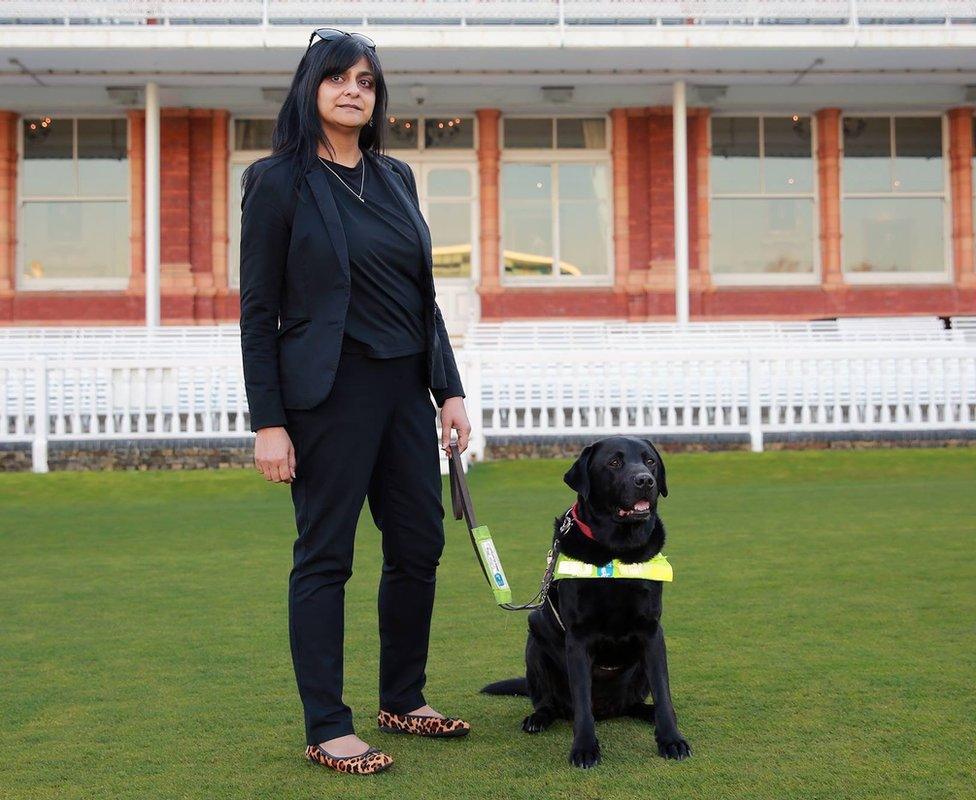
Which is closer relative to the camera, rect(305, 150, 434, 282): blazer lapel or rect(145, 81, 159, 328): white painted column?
rect(305, 150, 434, 282): blazer lapel

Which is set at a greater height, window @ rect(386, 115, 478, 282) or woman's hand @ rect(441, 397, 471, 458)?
window @ rect(386, 115, 478, 282)

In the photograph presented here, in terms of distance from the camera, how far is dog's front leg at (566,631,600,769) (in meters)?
2.99

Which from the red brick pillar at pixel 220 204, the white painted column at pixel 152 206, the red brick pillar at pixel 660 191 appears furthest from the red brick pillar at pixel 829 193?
the white painted column at pixel 152 206

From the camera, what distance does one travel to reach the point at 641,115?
2012 centimetres

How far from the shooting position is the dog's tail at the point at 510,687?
3.65 meters

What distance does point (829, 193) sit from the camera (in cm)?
2012

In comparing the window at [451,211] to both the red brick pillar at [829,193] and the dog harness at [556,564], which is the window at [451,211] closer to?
the red brick pillar at [829,193]

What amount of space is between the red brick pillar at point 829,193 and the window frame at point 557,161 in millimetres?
3355

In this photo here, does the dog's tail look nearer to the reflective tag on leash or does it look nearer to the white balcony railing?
the reflective tag on leash

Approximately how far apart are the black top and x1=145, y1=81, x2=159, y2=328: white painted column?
1443 cm

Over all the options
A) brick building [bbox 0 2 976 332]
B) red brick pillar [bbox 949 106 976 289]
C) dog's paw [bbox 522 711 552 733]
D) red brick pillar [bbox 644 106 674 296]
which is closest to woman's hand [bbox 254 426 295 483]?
dog's paw [bbox 522 711 552 733]

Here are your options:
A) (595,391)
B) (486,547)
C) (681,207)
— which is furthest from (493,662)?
(681,207)

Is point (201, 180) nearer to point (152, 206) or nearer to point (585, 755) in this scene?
point (152, 206)

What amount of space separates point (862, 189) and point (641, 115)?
383 cm
